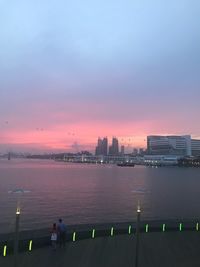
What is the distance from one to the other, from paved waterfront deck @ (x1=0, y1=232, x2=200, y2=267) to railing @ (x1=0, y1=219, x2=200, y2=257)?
550 millimetres

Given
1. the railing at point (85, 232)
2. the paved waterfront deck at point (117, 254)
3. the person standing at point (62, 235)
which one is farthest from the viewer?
the person standing at point (62, 235)

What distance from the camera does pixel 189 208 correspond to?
184ft

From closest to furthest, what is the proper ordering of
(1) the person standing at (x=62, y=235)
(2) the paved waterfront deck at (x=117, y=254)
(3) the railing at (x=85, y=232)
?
(2) the paved waterfront deck at (x=117, y=254) < (3) the railing at (x=85, y=232) < (1) the person standing at (x=62, y=235)

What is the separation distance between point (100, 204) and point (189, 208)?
41.0 ft

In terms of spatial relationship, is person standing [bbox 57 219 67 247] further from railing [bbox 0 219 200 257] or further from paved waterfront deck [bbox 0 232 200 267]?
railing [bbox 0 219 200 257]

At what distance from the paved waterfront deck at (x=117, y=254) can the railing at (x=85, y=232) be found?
55cm

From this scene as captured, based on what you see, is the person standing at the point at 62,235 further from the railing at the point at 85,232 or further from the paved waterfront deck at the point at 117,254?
the railing at the point at 85,232

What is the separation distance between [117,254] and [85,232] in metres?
3.19

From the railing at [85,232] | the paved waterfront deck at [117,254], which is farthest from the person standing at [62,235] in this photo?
the railing at [85,232]

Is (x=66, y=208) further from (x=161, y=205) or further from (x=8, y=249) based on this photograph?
(x=8, y=249)

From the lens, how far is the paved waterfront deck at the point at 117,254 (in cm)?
1559

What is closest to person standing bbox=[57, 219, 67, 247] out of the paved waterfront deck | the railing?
the paved waterfront deck

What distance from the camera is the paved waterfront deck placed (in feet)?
51.2

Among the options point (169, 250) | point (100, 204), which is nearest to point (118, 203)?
point (100, 204)
